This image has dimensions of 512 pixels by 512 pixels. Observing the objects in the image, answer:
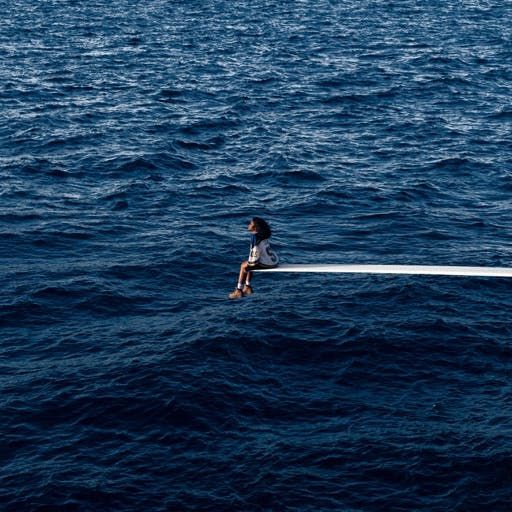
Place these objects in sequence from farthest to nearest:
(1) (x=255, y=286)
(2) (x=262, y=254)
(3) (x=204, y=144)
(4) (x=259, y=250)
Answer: (3) (x=204, y=144)
(1) (x=255, y=286)
(2) (x=262, y=254)
(4) (x=259, y=250)

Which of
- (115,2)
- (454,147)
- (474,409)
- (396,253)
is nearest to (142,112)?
(454,147)

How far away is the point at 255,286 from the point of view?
6619 centimetres

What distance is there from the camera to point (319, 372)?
181 feet

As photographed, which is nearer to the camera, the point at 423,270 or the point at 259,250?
the point at 423,270

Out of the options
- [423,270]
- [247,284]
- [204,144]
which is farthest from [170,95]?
[423,270]

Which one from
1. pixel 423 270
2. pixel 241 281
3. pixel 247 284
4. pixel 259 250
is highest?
pixel 423 270

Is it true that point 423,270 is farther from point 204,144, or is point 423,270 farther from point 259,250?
point 204,144

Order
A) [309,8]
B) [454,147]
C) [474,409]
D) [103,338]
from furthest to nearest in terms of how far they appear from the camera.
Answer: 1. [309,8]
2. [454,147]
3. [103,338]
4. [474,409]

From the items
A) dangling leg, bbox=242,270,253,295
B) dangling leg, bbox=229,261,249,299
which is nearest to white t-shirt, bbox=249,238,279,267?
dangling leg, bbox=229,261,249,299

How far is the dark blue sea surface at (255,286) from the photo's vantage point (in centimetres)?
4731

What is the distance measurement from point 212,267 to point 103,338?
11.8 m

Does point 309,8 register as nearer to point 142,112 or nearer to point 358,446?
point 142,112

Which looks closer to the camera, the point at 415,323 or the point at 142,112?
the point at 415,323

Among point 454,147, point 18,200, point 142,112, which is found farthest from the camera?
point 142,112
